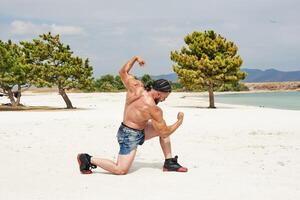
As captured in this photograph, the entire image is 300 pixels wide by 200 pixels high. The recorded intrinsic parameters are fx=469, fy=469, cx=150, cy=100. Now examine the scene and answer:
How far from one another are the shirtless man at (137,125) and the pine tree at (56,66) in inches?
981

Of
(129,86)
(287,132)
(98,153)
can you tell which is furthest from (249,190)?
(287,132)

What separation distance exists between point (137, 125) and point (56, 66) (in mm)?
26290

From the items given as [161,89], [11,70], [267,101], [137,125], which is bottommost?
[267,101]

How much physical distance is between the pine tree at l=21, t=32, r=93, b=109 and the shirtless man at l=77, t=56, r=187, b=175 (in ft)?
81.8

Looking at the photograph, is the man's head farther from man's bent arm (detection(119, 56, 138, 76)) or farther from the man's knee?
the man's knee

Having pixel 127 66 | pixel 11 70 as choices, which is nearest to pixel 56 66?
pixel 11 70

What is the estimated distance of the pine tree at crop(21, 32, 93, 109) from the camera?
106 ft

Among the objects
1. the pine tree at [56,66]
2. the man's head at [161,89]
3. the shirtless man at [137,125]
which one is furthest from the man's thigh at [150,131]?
the pine tree at [56,66]

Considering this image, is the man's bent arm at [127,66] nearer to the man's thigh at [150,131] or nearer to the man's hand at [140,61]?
the man's hand at [140,61]

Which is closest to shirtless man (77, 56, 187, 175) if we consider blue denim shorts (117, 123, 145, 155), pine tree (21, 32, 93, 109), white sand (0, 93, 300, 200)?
blue denim shorts (117, 123, 145, 155)

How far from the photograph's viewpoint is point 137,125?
297 inches

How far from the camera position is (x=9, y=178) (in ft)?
23.8

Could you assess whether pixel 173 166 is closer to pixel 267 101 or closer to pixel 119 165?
pixel 119 165

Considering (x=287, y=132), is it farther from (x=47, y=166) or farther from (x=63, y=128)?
(x=47, y=166)
